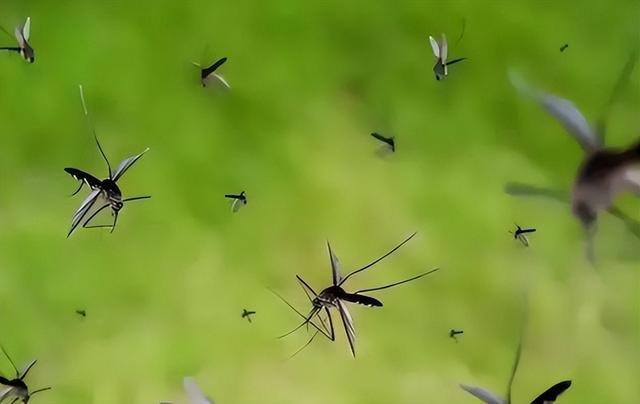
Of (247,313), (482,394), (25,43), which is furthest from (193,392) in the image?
(25,43)

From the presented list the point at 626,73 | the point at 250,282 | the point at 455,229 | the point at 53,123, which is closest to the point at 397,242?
the point at 455,229

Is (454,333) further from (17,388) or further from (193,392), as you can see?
(17,388)

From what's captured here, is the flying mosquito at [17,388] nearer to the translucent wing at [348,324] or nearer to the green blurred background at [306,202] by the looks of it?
the green blurred background at [306,202]

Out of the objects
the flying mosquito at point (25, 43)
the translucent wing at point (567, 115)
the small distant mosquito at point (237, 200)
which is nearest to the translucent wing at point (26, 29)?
the flying mosquito at point (25, 43)

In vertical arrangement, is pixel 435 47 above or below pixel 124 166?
above

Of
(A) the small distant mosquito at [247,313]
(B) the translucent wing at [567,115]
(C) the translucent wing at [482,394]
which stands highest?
(B) the translucent wing at [567,115]

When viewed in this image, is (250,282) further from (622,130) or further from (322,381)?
(622,130)

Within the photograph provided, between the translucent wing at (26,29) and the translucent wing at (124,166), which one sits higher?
the translucent wing at (26,29)
